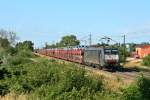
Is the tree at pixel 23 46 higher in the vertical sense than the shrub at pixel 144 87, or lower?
higher

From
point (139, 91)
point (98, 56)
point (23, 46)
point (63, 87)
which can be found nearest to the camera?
point (139, 91)

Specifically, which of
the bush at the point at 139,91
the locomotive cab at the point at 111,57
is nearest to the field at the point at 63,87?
the bush at the point at 139,91

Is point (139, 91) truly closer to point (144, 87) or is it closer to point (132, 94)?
point (132, 94)

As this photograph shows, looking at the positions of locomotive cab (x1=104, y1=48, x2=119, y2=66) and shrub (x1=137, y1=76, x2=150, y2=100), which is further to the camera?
locomotive cab (x1=104, y1=48, x2=119, y2=66)

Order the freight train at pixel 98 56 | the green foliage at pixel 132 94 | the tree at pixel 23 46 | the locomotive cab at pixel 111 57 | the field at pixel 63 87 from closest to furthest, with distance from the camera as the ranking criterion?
the green foliage at pixel 132 94, the field at pixel 63 87, the locomotive cab at pixel 111 57, the freight train at pixel 98 56, the tree at pixel 23 46

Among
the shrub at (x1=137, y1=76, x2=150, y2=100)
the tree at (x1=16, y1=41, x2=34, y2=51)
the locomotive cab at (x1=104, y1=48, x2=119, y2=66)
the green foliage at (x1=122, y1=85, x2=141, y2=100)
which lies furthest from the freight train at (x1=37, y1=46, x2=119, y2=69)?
the green foliage at (x1=122, y1=85, x2=141, y2=100)

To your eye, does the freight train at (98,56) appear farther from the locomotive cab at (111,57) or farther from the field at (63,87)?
the field at (63,87)

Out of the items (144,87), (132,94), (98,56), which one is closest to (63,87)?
(132,94)

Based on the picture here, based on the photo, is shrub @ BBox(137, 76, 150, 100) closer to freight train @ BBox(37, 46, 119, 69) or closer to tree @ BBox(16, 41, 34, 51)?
freight train @ BBox(37, 46, 119, 69)

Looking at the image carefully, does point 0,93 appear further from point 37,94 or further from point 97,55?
point 97,55

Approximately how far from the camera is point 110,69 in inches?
2162

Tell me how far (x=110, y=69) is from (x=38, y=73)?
→ 30608 mm

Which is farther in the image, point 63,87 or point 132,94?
point 63,87

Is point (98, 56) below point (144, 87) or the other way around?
the other way around
